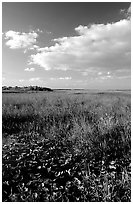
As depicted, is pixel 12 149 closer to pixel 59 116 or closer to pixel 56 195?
pixel 56 195

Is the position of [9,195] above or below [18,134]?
below

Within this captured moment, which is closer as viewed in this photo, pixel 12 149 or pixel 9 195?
pixel 9 195

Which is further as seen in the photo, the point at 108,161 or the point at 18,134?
the point at 18,134

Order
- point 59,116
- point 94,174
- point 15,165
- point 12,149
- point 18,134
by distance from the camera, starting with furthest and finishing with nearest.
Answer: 1. point 59,116
2. point 18,134
3. point 12,149
4. point 15,165
5. point 94,174

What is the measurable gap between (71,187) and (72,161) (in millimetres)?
936

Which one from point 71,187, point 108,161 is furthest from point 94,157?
point 71,187

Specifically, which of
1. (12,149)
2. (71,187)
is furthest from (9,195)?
(12,149)

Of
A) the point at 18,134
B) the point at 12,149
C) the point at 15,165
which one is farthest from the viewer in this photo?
the point at 18,134

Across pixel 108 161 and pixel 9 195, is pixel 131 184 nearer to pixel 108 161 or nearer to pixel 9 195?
pixel 108 161

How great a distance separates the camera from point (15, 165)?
434cm

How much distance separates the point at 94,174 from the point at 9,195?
5.40 ft

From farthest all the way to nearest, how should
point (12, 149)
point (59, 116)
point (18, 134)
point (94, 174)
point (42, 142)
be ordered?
point (59, 116) → point (18, 134) → point (42, 142) → point (12, 149) → point (94, 174)

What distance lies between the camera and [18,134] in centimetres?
657

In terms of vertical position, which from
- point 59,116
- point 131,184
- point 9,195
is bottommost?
point 9,195
